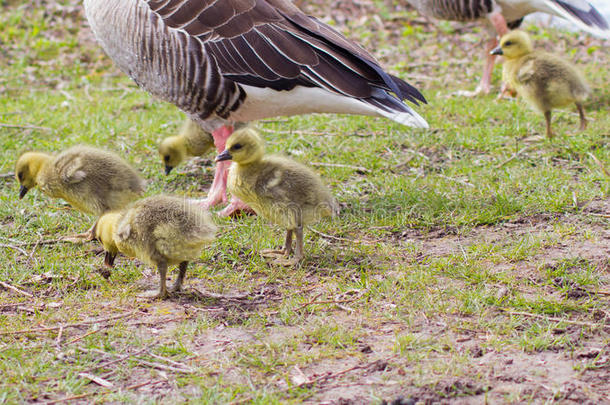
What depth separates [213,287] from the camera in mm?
4492

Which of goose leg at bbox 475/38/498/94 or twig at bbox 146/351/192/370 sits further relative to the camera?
goose leg at bbox 475/38/498/94

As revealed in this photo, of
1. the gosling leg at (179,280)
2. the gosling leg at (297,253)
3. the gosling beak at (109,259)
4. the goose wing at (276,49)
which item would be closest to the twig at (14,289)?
the gosling beak at (109,259)

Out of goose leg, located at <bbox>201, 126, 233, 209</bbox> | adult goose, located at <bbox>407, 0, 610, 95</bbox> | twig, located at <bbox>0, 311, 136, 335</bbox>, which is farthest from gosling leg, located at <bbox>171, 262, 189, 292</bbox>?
adult goose, located at <bbox>407, 0, 610, 95</bbox>

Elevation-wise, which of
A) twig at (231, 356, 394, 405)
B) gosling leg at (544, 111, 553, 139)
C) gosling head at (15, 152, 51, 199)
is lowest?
twig at (231, 356, 394, 405)

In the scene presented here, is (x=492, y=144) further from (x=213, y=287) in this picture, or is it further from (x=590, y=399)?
(x=590, y=399)

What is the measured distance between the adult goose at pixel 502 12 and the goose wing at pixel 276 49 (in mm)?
3871

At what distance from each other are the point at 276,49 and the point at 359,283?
186 cm

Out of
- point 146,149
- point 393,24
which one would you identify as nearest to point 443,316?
point 146,149

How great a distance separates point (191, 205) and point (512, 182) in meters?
2.95

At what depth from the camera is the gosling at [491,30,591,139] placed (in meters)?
6.70

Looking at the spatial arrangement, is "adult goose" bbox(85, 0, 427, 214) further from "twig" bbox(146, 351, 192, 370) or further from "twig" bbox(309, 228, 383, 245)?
"twig" bbox(146, 351, 192, 370)

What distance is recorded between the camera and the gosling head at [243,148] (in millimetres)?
4566

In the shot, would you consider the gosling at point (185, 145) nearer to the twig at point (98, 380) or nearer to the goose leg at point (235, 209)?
the goose leg at point (235, 209)

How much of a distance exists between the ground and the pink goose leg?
16 cm
